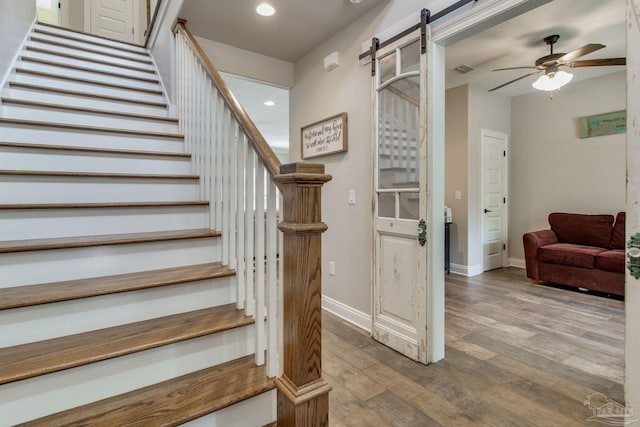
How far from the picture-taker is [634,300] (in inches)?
44.2

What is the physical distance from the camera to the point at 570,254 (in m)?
3.66

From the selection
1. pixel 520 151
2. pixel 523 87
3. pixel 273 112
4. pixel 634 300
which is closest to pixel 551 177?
pixel 520 151

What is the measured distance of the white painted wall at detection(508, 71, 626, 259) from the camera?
4.04 m

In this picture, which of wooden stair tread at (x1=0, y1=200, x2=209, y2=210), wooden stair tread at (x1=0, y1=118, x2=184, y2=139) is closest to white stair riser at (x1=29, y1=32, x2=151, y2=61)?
wooden stair tread at (x1=0, y1=118, x2=184, y2=139)

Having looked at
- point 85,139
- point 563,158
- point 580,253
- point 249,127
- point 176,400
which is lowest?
point 176,400

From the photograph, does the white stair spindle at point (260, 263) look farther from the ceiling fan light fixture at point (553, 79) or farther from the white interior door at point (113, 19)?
the white interior door at point (113, 19)

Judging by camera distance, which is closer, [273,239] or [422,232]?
[273,239]

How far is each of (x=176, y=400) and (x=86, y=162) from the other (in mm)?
1642

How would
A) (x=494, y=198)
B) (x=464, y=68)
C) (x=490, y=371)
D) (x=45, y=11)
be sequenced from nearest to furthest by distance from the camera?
(x=490, y=371), (x=464, y=68), (x=494, y=198), (x=45, y=11)

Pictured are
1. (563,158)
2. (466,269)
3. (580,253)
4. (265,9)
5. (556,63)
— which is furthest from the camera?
(563,158)

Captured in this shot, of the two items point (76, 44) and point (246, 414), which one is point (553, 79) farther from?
point (76, 44)

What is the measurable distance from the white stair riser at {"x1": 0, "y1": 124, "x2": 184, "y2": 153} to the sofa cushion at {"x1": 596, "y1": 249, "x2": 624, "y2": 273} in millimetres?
4422

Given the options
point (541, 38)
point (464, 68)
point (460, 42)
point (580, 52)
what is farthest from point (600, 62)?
point (464, 68)

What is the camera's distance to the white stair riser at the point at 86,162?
183 cm
